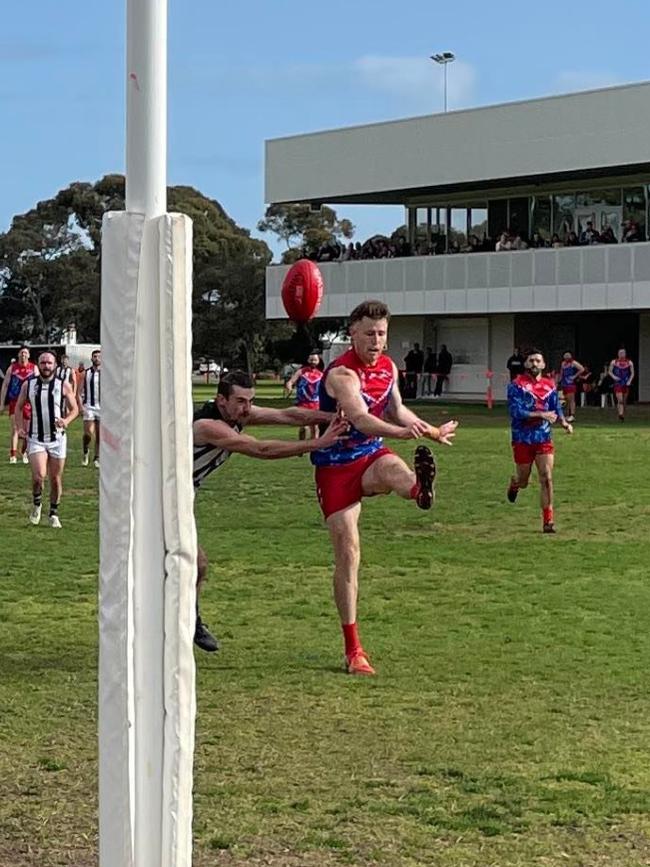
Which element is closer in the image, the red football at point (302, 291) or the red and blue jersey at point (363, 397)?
the red and blue jersey at point (363, 397)

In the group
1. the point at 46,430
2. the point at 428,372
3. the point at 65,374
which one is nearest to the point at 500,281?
the point at 428,372

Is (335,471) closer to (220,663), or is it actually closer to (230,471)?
(220,663)

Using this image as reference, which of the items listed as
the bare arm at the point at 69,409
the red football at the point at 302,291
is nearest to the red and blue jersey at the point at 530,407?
the red football at the point at 302,291

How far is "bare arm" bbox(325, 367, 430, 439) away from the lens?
8.52 metres

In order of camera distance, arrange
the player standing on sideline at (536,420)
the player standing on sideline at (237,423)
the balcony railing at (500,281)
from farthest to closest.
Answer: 1. the balcony railing at (500,281)
2. the player standing on sideline at (536,420)
3. the player standing on sideline at (237,423)

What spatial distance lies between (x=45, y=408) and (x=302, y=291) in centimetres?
585

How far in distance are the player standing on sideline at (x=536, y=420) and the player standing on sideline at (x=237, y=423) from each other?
7.58 meters

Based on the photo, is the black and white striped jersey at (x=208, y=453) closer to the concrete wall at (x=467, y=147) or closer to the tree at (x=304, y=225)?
the concrete wall at (x=467, y=147)

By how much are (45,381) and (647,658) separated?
9.65 metres

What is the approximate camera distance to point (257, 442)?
29.1ft

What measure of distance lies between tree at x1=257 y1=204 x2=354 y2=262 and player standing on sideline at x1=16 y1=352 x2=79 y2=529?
2708 inches

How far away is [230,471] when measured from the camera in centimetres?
2523

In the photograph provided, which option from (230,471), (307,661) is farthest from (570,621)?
(230,471)

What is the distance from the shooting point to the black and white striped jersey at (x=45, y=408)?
687 inches
